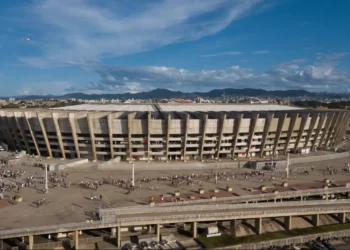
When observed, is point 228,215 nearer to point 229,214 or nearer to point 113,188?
point 229,214

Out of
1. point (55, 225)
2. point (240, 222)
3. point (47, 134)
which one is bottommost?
point (240, 222)

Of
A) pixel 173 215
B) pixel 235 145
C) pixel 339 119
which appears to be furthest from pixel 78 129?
pixel 339 119

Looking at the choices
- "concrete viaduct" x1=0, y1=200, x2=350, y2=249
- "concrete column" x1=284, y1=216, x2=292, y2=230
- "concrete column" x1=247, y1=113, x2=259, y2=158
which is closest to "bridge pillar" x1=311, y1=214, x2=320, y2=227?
"concrete viaduct" x1=0, y1=200, x2=350, y2=249

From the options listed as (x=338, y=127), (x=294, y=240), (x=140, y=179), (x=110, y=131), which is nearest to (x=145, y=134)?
(x=110, y=131)

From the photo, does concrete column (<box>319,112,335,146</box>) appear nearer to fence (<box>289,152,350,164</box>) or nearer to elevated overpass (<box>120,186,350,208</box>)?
fence (<box>289,152,350,164</box>)

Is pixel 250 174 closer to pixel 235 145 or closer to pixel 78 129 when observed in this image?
pixel 235 145

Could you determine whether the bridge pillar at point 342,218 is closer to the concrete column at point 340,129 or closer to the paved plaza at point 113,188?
the paved plaza at point 113,188
